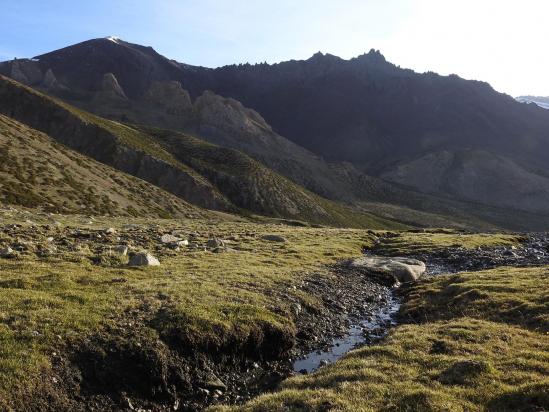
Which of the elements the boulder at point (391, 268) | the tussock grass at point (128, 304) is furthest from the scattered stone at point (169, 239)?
the boulder at point (391, 268)

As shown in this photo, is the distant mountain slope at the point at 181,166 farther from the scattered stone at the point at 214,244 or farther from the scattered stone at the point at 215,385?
the scattered stone at the point at 215,385

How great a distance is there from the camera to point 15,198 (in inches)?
2586

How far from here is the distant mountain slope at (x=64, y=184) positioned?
73.2 metres

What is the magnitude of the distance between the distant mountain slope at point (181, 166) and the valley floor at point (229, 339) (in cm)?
11996

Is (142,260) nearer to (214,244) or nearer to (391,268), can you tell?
(214,244)

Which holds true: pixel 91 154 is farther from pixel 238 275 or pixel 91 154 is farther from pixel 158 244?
pixel 238 275

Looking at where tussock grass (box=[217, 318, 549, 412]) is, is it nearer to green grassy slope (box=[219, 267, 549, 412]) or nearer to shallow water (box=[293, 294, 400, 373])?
green grassy slope (box=[219, 267, 549, 412])

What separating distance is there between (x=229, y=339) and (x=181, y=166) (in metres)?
147

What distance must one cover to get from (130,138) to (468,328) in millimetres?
165874

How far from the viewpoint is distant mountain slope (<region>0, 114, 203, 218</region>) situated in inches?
2884

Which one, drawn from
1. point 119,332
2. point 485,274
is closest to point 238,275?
point 119,332

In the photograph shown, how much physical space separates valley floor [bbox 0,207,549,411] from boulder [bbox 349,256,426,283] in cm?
806

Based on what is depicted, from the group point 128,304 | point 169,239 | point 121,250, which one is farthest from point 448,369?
point 169,239

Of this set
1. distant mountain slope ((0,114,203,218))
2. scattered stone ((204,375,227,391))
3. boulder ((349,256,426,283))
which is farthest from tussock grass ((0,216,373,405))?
distant mountain slope ((0,114,203,218))
